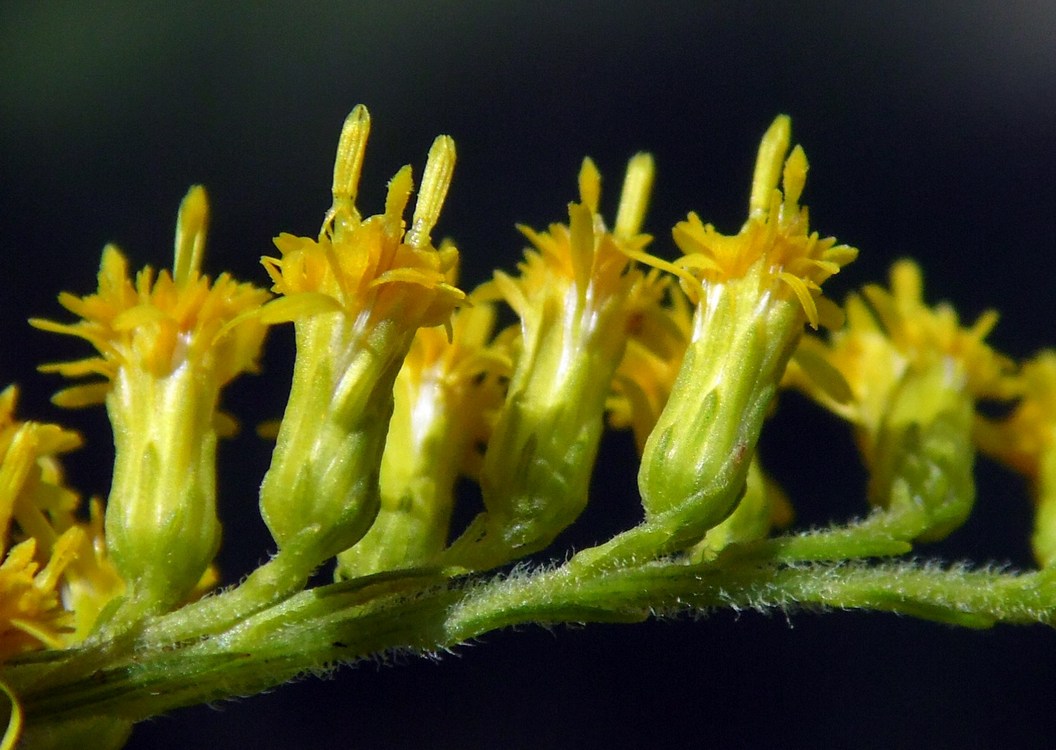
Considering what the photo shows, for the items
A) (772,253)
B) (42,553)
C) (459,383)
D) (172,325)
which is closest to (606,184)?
(459,383)

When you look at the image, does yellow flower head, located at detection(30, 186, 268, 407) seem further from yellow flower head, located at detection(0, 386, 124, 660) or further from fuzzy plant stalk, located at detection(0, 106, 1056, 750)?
yellow flower head, located at detection(0, 386, 124, 660)

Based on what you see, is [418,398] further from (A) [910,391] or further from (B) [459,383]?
(A) [910,391]

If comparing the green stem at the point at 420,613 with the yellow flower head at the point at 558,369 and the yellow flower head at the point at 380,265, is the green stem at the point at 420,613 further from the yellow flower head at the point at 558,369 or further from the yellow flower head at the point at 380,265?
the yellow flower head at the point at 380,265

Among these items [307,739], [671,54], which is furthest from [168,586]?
[671,54]

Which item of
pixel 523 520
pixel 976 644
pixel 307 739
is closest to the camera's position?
pixel 523 520

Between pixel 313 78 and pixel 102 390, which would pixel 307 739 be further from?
pixel 102 390

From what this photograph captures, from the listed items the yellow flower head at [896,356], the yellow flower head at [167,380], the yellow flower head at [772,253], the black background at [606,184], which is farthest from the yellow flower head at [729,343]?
the black background at [606,184]
